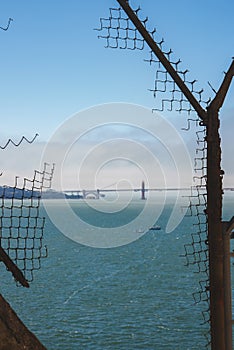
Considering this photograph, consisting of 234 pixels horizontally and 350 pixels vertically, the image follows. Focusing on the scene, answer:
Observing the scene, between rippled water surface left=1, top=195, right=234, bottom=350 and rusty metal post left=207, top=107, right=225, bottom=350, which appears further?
rippled water surface left=1, top=195, right=234, bottom=350

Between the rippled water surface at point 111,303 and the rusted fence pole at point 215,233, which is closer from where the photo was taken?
the rusted fence pole at point 215,233

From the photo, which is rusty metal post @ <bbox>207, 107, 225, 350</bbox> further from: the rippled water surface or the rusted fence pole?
the rippled water surface

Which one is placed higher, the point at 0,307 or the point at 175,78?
the point at 175,78

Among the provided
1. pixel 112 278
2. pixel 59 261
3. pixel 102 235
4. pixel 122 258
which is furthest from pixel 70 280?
pixel 102 235

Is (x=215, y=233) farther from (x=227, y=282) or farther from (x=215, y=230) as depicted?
(x=227, y=282)

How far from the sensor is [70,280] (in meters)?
31.4

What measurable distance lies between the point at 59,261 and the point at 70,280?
7151mm

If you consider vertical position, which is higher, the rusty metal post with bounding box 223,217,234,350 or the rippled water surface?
the rusty metal post with bounding box 223,217,234,350

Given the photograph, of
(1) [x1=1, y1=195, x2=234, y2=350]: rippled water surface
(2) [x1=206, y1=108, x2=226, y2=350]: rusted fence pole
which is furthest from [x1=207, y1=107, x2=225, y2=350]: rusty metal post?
(1) [x1=1, y1=195, x2=234, y2=350]: rippled water surface

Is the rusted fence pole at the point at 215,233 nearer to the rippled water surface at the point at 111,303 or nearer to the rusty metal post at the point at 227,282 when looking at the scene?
the rusty metal post at the point at 227,282

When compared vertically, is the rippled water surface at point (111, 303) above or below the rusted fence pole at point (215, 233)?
below

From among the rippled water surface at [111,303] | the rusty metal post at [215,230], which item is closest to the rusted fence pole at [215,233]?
the rusty metal post at [215,230]

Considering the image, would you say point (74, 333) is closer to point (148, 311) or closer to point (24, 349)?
point (148, 311)

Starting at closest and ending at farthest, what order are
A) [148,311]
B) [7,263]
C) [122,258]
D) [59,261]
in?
[7,263], [148,311], [59,261], [122,258]
